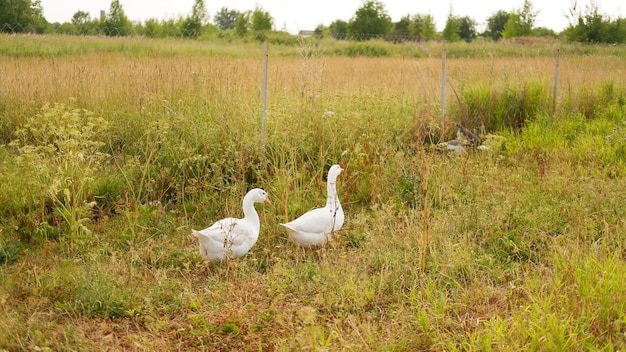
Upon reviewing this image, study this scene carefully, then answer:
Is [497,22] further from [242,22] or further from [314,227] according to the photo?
[314,227]

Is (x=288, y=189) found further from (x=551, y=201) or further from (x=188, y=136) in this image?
(x=551, y=201)

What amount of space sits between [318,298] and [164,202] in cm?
291

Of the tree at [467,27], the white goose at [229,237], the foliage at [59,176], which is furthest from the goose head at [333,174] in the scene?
the tree at [467,27]

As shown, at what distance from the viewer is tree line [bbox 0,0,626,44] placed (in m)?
20.3

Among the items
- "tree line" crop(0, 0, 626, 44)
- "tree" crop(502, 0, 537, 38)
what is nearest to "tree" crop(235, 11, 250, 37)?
"tree line" crop(0, 0, 626, 44)

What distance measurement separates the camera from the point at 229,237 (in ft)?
16.0

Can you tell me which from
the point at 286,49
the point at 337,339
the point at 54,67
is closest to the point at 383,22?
the point at 286,49

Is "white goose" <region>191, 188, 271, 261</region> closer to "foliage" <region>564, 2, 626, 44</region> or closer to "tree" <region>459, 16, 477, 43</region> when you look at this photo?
"foliage" <region>564, 2, 626, 44</region>

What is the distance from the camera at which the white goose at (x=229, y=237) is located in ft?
15.8

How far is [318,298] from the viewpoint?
411 centimetres

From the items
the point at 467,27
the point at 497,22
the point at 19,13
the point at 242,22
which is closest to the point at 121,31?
the point at 19,13

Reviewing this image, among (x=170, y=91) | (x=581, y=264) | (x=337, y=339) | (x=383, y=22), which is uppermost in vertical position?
(x=383, y=22)

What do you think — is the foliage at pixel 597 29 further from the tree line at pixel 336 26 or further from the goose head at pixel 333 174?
the goose head at pixel 333 174

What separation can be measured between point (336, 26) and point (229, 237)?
6899 centimetres
